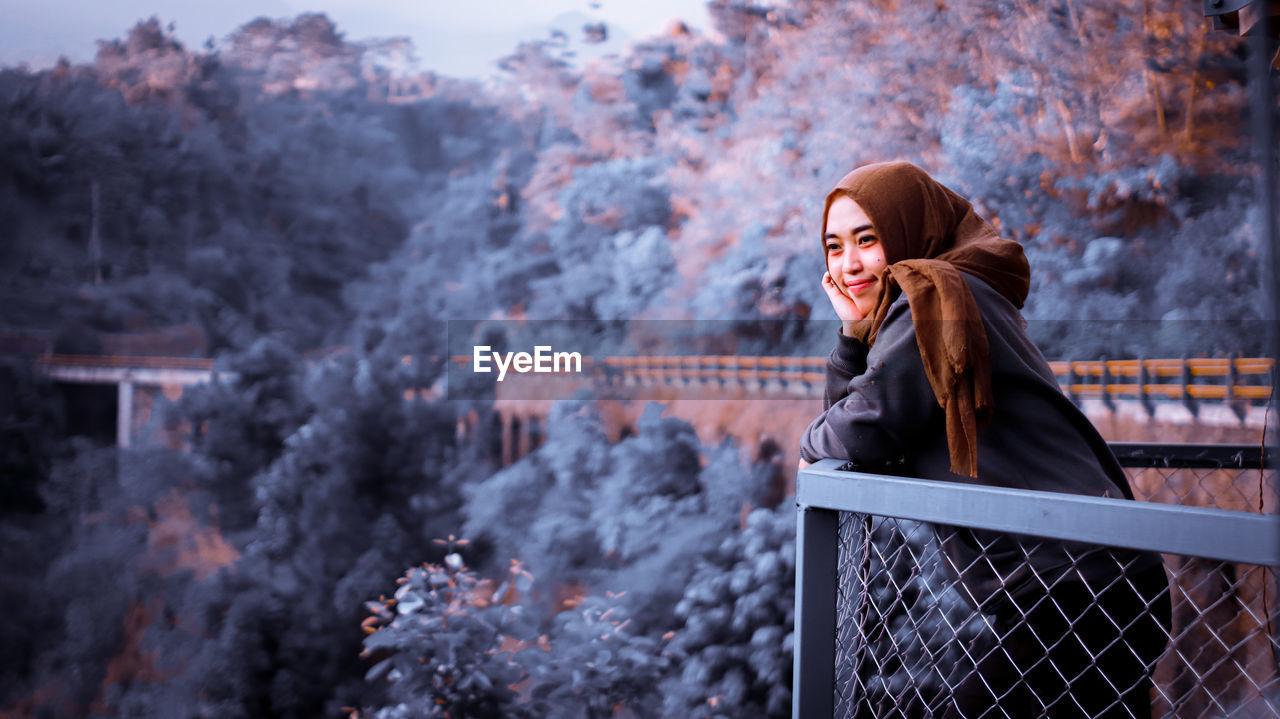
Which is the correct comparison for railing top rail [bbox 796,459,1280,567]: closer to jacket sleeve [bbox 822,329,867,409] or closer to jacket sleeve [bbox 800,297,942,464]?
jacket sleeve [bbox 800,297,942,464]

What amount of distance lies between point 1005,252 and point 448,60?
2.77 m

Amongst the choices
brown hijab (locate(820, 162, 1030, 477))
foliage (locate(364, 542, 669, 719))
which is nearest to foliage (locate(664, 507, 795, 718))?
foliage (locate(364, 542, 669, 719))

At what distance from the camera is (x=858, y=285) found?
142 cm

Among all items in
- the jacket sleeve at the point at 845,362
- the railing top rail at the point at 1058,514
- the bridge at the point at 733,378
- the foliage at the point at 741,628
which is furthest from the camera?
the foliage at the point at 741,628

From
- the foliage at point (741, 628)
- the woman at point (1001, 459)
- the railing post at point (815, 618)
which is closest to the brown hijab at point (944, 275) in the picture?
the woman at point (1001, 459)

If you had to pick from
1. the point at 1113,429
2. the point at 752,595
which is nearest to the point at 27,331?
the point at 752,595

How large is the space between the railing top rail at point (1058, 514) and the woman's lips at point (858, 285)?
0.50 m

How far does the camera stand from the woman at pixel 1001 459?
1.02m

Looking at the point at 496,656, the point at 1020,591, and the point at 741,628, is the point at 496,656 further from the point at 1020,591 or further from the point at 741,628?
the point at 1020,591

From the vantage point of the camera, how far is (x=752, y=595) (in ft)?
10.2

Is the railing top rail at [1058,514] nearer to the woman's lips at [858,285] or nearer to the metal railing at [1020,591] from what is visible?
the metal railing at [1020,591]

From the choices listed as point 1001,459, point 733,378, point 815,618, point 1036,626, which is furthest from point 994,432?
point 733,378

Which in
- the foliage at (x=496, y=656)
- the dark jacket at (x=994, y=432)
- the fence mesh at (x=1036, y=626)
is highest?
the dark jacket at (x=994, y=432)

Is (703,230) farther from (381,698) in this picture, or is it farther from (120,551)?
(120,551)
